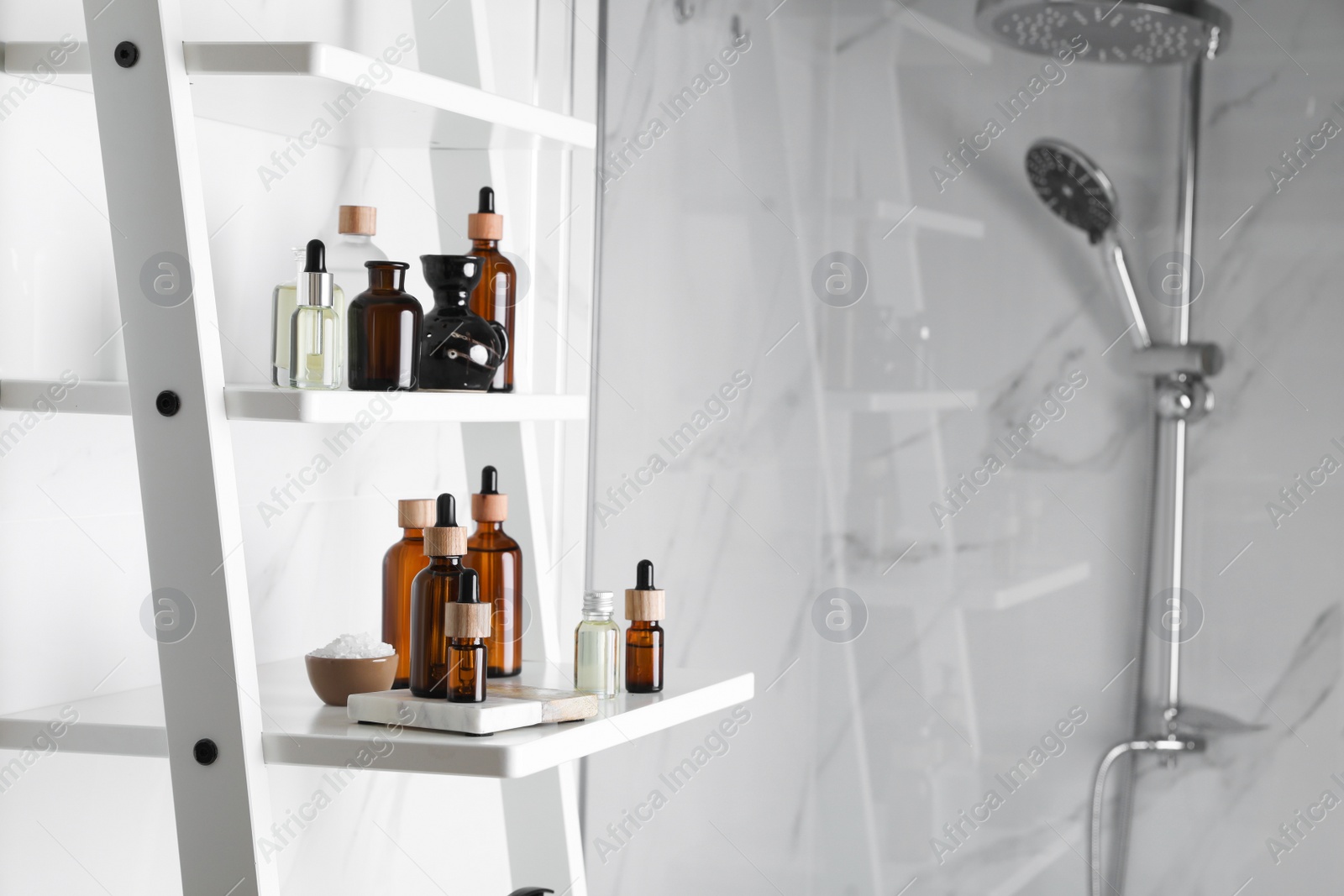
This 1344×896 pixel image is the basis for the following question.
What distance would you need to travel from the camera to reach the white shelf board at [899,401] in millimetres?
1419

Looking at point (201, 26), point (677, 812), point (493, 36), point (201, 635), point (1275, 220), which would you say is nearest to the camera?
point (201, 635)

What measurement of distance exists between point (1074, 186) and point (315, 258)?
815 millimetres

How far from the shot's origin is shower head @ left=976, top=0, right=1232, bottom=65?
4.24ft

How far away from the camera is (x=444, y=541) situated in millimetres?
937

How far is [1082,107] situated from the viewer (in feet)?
4.50

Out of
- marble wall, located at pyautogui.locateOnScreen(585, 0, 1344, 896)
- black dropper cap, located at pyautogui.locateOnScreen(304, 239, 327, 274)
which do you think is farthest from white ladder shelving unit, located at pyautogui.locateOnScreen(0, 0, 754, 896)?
marble wall, located at pyautogui.locateOnScreen(585, 0, 1344, 896)

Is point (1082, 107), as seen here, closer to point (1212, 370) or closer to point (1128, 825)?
point (1212, 370)

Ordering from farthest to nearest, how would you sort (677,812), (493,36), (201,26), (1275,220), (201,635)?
(677,812)
(493,36)
(1275,220)
(201,26)
(201,635)

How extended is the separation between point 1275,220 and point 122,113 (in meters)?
1.05

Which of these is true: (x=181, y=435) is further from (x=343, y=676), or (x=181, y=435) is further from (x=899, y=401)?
(x=899, y=401)

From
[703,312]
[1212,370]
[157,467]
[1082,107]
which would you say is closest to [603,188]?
[703,312]

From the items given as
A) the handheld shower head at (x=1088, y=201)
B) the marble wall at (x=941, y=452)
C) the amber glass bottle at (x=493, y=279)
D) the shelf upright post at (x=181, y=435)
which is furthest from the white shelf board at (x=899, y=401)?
the shelf upright post at (x=181, y=435)

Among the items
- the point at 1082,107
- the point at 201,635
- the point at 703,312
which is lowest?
the point at 201,635

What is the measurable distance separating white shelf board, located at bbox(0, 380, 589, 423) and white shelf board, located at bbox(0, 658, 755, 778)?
20 centimetres
